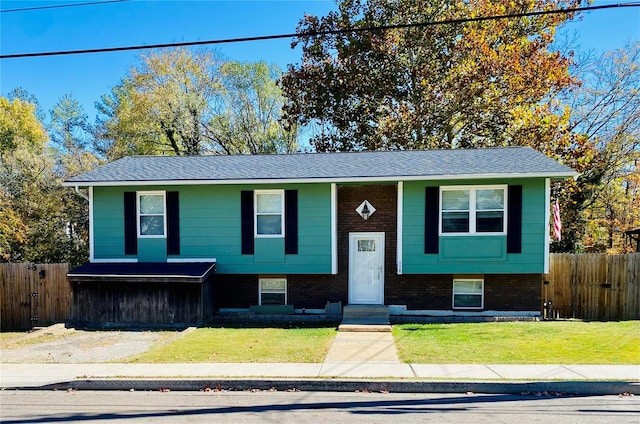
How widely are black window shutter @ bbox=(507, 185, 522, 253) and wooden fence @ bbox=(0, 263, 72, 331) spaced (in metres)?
13.5

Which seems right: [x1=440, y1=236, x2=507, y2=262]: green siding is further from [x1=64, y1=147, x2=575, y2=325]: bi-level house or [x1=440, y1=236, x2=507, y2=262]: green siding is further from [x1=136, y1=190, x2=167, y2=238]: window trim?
[x1=136, y1=190, x2=167, y2=238]: window trim

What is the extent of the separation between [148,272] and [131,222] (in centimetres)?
195

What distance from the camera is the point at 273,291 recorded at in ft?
40.9

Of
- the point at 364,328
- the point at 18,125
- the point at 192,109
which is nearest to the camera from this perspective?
the point at 364,328

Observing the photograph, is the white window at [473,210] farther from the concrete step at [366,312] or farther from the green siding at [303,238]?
the concrete step at [366,312]

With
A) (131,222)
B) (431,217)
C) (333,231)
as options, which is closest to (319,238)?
(333,231)

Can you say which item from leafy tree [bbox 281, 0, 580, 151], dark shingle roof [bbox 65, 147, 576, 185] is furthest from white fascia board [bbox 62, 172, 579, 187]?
leafy tree [bbox 281, 0, 580, 151]

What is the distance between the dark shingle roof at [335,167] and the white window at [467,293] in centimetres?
329

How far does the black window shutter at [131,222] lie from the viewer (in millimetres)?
12289

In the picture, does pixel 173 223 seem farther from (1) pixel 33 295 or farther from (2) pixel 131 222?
(1) pixel 33 295

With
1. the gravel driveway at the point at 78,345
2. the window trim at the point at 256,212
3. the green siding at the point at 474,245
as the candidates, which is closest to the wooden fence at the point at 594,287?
the green siding at the point at 474,245

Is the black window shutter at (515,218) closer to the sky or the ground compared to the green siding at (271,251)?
closer to the sky

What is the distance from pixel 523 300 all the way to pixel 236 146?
1898 centimetres

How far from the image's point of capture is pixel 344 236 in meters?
12.2
